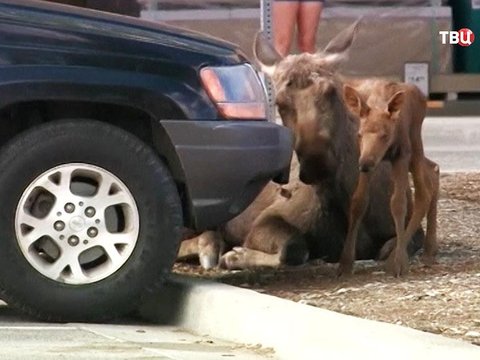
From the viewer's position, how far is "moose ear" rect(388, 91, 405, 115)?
27.9ft

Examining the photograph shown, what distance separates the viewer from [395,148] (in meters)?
8.70

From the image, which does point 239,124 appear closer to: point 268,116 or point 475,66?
point 268,116

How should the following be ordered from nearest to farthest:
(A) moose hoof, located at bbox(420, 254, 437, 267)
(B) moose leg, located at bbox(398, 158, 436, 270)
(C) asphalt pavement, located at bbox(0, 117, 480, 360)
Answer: (C) asphalt pavement, located at bbox(0, 117, 480, 360) < (B) moose leg, located at bbox(398, 158, 436, 270) < (A) moose hoof, located at bbox(420, 254, 437, 267)

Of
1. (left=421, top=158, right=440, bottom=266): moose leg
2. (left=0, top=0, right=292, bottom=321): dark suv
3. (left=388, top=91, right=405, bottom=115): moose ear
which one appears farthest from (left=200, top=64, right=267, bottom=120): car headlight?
(left=421, top=158, right=440, bottom=266): moose leg

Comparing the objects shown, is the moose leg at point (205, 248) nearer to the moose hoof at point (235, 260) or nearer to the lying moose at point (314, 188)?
the lying moose at point (314, 188)

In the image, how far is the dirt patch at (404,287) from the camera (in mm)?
7598

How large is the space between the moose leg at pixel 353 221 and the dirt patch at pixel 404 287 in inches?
3.3

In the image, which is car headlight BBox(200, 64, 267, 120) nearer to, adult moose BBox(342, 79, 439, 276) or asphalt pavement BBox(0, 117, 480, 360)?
adult moose BBox(342, 79, 439, 276)

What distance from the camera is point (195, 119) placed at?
8141 millimetres

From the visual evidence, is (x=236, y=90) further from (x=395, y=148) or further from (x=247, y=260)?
(x=247, y=260)

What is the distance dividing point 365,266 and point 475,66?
494 inches

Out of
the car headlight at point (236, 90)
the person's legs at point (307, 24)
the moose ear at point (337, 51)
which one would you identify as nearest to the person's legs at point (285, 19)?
the person's legs at point (307, 24)

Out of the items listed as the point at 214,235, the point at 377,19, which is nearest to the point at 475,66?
the point at 377,19

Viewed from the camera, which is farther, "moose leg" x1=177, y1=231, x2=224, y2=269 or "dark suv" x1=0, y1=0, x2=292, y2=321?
"moose leg" x1=177, y1=231, x2=224, y2=269
